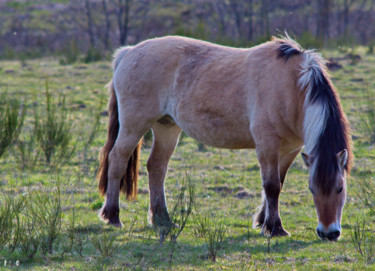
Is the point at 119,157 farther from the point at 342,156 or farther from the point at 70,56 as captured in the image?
the point at 70,56

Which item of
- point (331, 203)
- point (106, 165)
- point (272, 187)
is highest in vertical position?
point (331, 203)

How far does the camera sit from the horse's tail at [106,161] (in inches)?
204

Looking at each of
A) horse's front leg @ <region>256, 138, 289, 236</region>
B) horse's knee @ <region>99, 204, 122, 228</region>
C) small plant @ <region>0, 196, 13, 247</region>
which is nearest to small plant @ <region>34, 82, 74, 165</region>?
horse's knee @ <region>99, 204, 122, 228</region>

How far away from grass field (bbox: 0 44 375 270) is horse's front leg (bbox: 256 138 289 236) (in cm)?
15

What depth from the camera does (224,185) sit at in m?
6.46

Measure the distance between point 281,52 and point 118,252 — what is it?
230 centimetres

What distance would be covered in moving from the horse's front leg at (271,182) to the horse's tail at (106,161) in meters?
1.56

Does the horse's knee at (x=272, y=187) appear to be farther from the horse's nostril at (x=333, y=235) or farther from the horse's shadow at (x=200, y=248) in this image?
the horse's nostril at (x=333, y=235)

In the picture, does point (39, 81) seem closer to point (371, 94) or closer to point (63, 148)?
point (63, 148)

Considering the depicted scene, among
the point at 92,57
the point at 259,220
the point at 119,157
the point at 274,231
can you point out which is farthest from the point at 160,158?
the point at 92,57

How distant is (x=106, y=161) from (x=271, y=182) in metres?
1.84

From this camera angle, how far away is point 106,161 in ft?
17.1

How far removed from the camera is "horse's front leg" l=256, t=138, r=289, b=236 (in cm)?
429

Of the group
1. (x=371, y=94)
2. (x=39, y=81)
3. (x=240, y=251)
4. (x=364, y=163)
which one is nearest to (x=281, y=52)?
(x=240, y=251)
